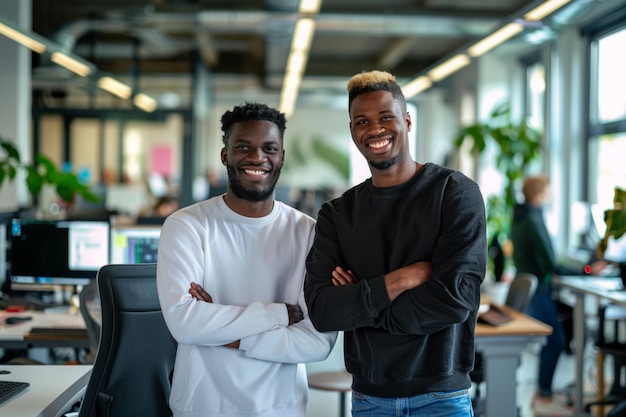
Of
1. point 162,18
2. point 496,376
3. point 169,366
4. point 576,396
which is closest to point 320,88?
point 162,18

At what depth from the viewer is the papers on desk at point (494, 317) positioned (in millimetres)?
4004

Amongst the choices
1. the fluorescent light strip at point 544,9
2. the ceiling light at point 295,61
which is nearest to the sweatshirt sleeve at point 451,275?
the fluorescent light strip at point 544,9

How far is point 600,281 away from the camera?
578 cm

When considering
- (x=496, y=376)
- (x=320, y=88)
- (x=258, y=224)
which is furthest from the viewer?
(x=320, y=88)

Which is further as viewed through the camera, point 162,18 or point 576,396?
point 162,18

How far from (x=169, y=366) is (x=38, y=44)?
4256 millimetres

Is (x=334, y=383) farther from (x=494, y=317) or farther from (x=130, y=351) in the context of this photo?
(x=130, y=351)

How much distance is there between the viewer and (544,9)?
489 cm

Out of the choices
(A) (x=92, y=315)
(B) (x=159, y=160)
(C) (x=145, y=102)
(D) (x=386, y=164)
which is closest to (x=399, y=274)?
(D) (x=386, y=164)

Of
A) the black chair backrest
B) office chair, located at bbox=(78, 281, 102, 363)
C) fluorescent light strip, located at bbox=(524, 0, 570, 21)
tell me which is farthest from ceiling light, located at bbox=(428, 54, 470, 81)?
office chair, located at bbox=(78, 281, 102, 363)

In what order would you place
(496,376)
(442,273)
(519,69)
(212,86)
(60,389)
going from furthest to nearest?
(212,86)
(519,69)
(496,376)
(60,389)
(442,273)

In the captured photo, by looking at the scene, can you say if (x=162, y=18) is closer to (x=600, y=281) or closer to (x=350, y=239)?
(x=600, y=281)

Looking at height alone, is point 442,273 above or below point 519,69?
below

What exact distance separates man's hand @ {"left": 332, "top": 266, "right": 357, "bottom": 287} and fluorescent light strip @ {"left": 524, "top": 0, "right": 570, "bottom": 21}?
126 inches
